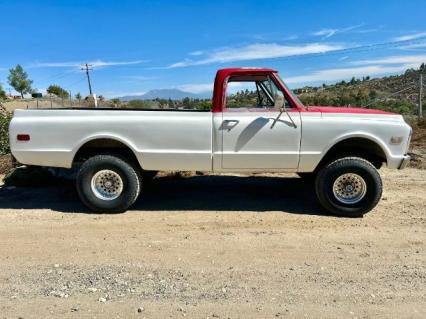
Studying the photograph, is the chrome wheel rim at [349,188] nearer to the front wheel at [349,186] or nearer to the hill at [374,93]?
the front wheel at [349,186]

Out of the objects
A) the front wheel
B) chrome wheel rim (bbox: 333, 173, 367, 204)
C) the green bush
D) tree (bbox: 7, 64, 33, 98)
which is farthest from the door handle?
tree (bbox: 7, 64, 33, 98)

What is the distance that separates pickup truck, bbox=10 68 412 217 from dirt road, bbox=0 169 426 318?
0.52 m

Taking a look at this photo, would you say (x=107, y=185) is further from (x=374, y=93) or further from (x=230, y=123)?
(x=374, y=93)

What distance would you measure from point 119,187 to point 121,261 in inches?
75.1

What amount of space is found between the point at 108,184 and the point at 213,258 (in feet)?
7.77

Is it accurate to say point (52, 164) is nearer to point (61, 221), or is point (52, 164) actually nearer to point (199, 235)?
point (61, 221)

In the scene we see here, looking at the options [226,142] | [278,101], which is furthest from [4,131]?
[278,101]

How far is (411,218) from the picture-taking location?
630 cm

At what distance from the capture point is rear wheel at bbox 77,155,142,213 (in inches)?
256

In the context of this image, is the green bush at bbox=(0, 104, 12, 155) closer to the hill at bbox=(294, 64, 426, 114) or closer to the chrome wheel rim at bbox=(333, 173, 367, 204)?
the hill at bbox=(294, 64, 426, 114)

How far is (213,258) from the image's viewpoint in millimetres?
4891

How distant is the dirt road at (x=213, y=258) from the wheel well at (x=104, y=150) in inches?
30.3

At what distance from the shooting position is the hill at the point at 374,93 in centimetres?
1783

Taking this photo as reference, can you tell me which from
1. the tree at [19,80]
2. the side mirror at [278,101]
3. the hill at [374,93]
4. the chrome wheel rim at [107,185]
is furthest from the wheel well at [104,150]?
the tree at [19,80]
